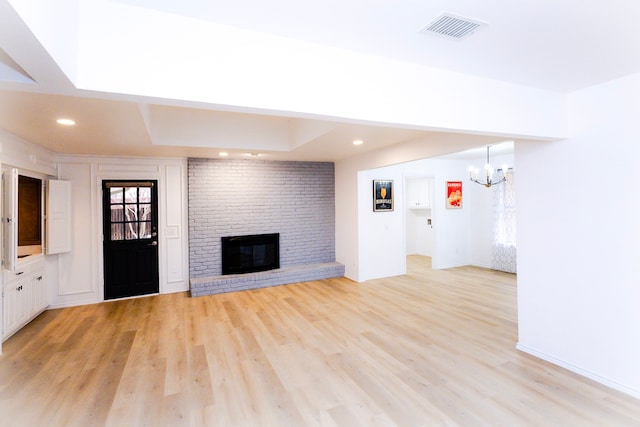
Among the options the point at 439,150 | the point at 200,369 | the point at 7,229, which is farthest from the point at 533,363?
the point at 7,229

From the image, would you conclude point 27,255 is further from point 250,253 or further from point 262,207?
point 262,207

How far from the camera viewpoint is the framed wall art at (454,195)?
296 inches

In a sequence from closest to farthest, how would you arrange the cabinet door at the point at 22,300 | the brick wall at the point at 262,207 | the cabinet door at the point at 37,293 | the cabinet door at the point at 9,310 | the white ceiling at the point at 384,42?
1. the white ceiling at the point at 384,42
2. the cabinet door at the point at 9,310
3. the cabinet door at the point at 22,300
4. the cabinet door at the point at 37,293
5. the brick wall at the point at 262,207

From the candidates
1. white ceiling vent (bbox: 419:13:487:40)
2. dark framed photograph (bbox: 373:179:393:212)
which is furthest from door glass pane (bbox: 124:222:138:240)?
white ceiling vent (bbox: 419:13:487:40)

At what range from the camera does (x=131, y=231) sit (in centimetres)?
546

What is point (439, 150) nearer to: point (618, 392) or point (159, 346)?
point (618, 392)

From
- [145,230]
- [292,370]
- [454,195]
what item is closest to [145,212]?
[145,230]

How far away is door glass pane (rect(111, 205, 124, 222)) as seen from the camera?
17.6 feet

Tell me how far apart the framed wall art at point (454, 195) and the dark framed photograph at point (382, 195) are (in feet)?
6.01

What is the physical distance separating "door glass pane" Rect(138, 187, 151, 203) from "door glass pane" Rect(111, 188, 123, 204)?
30 centimetres

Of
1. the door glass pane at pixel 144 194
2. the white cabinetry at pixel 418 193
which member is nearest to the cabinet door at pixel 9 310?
the door glass pane at pixel 144 194

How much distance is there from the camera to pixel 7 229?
3.48 meters

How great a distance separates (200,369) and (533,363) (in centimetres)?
321

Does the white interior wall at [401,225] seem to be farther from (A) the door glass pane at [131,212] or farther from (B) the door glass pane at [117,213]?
(B) the door glass pane at [117,213]
